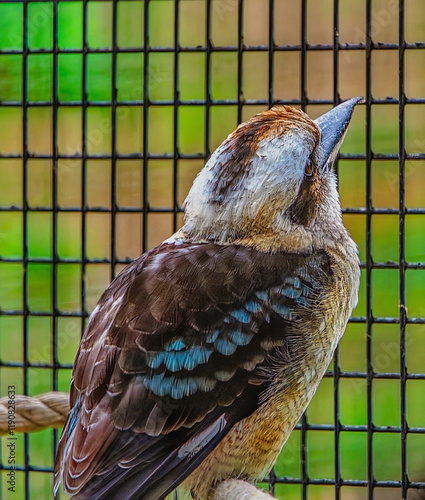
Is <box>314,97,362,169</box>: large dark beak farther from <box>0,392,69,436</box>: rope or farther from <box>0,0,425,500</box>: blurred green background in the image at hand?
<box>0,392,69,436</box>: rope

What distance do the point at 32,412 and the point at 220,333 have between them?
58 centimetres

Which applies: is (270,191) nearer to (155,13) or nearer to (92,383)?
(92,383)

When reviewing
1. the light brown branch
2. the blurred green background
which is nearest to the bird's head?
the light brown branch

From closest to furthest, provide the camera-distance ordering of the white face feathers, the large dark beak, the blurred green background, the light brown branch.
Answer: the light brown branch → the white face feathers → the large dark beak → the blurred green background

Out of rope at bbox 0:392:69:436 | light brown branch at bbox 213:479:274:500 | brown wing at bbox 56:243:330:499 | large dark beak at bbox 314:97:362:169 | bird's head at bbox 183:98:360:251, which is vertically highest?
large dark beak at bbox 314:97:362:169

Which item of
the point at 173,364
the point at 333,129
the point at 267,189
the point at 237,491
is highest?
the point at 333,129

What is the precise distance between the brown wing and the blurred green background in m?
0.96

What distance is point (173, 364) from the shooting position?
1587 mm

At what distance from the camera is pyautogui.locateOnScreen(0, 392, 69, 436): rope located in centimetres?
193

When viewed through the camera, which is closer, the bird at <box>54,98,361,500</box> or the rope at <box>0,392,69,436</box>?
the bird at <box>54,98,361,500</box>

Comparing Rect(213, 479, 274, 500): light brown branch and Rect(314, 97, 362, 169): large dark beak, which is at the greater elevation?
Rect(314, 97, 362, 169): large dark beak

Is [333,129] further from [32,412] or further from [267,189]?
[32,412]

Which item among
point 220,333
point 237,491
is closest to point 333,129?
point 220,333

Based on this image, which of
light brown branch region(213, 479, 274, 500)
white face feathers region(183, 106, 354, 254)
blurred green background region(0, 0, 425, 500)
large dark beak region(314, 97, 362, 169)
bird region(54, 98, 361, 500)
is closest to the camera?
light brown branch region(213, 479, 274, 500)
